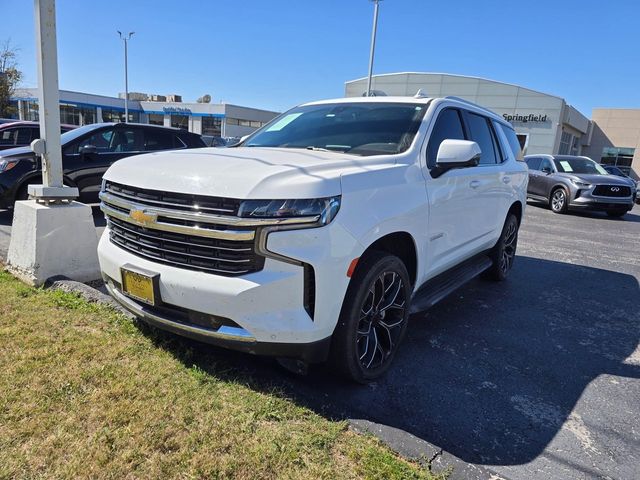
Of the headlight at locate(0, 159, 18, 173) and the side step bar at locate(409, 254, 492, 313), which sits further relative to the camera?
the headlight at locate(0, 159, 18, 173)

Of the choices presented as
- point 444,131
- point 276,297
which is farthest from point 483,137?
point 276,297

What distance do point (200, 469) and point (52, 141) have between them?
141 inches

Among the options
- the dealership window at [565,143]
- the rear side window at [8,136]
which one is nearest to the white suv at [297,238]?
the rear side window at [8,136]

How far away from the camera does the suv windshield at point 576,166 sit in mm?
14336

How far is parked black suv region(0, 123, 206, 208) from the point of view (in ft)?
23.9

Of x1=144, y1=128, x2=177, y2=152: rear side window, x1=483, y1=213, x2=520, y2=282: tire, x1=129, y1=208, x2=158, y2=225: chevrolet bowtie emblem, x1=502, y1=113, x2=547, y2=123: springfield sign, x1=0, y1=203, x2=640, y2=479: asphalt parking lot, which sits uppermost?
x1=502, y1=113, x2=547, y2=123: springfield sign

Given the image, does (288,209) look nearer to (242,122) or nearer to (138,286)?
(138,286)

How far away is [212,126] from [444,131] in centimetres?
5456

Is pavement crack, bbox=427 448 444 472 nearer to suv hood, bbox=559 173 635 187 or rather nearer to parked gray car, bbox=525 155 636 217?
parked gray car, bbox=525 155 636 217

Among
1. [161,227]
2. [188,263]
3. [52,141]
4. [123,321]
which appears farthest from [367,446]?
[52,141]

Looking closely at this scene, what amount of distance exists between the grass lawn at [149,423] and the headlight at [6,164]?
5212 millimetres

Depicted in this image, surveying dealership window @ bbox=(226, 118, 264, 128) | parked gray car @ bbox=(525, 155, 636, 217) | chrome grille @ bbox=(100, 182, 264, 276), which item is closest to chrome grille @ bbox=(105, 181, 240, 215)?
chrome grille @ bbox=(100, 182, 264, 276)

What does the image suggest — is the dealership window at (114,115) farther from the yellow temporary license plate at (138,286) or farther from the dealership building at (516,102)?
the yellow temporary license plate at (138,286)

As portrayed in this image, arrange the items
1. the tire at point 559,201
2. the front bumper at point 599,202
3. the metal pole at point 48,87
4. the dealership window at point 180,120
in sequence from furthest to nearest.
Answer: the dealership window at point 180,120 → the tire at point 559,201 → the front bumper at point 599,202 → the metal pole at point 48,87
